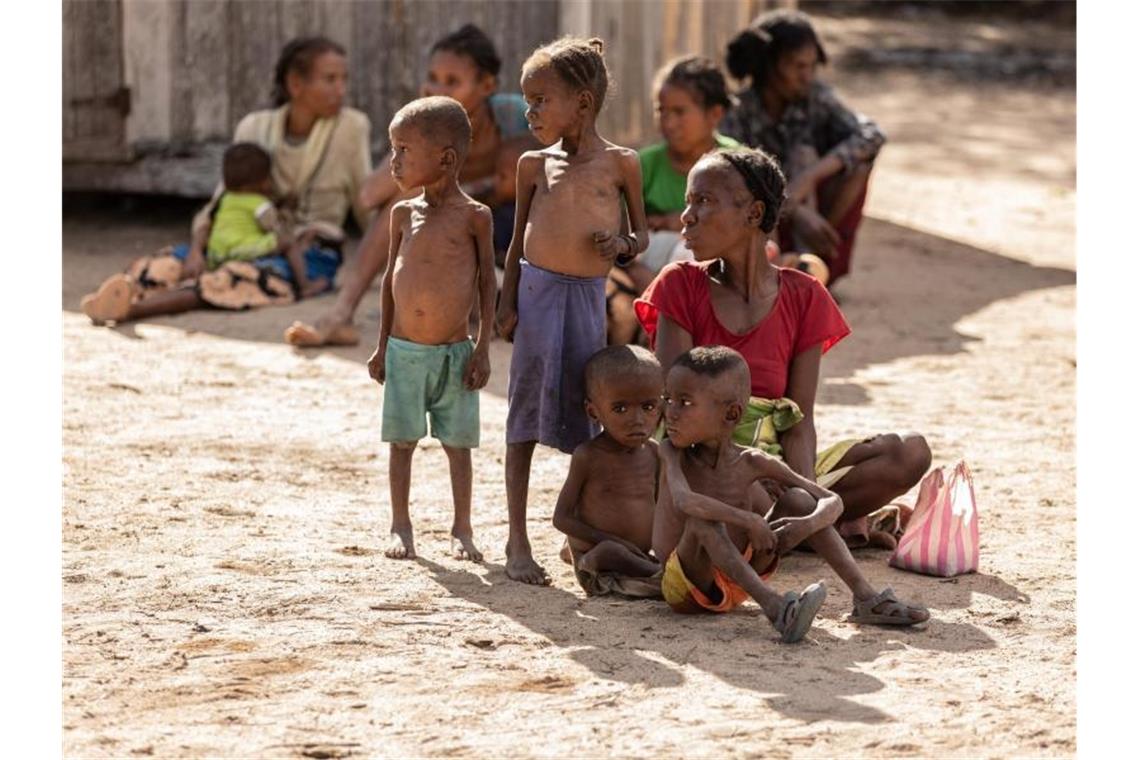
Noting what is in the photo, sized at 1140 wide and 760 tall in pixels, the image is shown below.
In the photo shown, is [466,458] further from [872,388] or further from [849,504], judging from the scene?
[872,388]

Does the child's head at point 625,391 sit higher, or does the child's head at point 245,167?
the child's head at point 245,167

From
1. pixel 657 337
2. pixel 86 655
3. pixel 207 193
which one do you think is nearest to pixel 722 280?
pixel 657 337

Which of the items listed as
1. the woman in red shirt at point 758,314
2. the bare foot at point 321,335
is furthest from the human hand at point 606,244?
the bare foot at point 321,335

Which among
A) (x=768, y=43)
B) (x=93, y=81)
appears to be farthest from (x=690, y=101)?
(x=93, y=81)

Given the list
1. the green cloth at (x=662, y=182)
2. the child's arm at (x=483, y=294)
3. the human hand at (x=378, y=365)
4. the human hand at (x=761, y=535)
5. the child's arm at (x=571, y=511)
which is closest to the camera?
the human hand at (x=761, y=535)

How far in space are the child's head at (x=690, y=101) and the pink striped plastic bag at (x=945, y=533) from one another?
2.60 meters

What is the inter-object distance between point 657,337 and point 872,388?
2464mm

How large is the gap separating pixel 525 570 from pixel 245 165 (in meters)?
4.12

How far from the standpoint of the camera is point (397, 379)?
466cm

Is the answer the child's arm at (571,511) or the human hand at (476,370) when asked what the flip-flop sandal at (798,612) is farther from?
the human hand at (476,370)

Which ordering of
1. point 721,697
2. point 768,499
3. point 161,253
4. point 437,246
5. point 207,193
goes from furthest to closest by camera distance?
A: point 207,193 < point 161,253 < point 437,246 < point 768,499 < point 721,697

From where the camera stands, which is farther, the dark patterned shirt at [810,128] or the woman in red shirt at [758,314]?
the dark patterned shirt at [810,128]

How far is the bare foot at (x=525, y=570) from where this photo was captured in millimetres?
4488

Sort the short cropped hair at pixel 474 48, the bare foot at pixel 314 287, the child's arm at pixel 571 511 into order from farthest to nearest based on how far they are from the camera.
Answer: the bare foot at pixel 314 287
the short cropped hair at pixel 474 48
the child's arm at pixel 571 511
